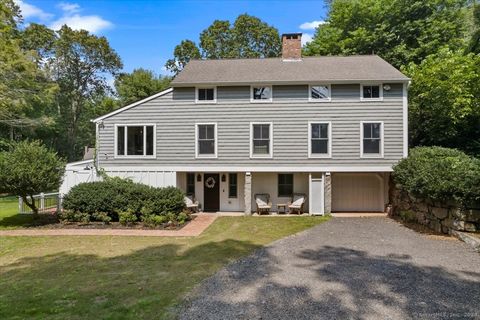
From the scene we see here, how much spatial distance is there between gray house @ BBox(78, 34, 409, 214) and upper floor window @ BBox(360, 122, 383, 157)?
0.04 m

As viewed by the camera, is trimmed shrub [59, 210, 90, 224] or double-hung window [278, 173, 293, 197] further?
double-hung window [278, 173, 293, 197]

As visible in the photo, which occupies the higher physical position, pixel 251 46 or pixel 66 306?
pixel 251 46

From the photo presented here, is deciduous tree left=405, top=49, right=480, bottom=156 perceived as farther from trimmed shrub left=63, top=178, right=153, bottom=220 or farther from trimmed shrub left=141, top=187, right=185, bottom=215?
trimmed shrub left=63, top=178, right=153, bottom=220

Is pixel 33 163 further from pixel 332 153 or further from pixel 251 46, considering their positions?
pixel 251 46

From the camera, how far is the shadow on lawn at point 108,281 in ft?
14.9

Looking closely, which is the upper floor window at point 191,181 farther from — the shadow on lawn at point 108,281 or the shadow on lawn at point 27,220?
the shadow on lawn at point 108,281

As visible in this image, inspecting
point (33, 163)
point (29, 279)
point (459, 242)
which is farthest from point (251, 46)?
point (29, 279)

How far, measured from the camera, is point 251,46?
3500 cm

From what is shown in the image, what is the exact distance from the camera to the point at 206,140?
1496cm

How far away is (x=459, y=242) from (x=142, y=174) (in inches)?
493

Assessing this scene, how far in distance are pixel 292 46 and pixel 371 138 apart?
644cm

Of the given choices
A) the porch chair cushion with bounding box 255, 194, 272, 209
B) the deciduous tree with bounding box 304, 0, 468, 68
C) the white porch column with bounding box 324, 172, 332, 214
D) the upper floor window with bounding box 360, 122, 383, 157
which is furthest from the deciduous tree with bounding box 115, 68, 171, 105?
the upper floor window with bounding box 360, 122, 383, 157

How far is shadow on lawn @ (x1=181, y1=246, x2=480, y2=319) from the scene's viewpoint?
177 inches

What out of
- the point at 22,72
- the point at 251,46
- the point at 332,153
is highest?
the point at 251,46
